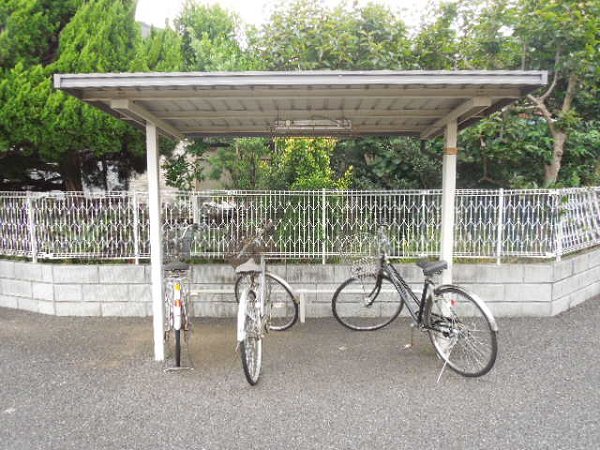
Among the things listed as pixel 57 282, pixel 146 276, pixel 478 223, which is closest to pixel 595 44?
pixel 478 223

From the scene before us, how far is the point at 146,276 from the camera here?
16.7 ft

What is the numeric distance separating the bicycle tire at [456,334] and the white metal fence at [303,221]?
145 centimetres

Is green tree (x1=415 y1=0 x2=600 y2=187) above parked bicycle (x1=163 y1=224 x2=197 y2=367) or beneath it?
above

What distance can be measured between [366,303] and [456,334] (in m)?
1.35

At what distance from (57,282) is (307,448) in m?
3.84

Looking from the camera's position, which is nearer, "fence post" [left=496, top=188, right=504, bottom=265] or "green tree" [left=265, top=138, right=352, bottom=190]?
"fence post" [left=496, top=188, right=504, bottom=265]

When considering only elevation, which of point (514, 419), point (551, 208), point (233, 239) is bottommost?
point (514, 419)

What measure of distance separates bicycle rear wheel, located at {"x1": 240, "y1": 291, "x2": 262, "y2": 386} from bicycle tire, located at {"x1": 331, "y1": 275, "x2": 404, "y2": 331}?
53.7 inches

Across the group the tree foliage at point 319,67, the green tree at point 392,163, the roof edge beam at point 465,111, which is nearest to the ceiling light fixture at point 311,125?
the roof edge beam at point 465,111

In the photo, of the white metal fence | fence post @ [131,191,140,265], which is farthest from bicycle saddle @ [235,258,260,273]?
fence post @ [131,191,140,265]

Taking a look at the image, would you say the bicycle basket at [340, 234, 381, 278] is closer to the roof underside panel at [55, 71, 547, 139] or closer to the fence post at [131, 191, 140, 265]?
the roof underside panel at [55, 71, 547, 139]

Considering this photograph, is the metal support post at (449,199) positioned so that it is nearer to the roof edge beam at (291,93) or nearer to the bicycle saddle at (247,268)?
the roof edge beam at (291,93)

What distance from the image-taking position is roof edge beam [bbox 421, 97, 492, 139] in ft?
11.2

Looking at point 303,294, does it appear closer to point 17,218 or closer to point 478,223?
point 478,223
